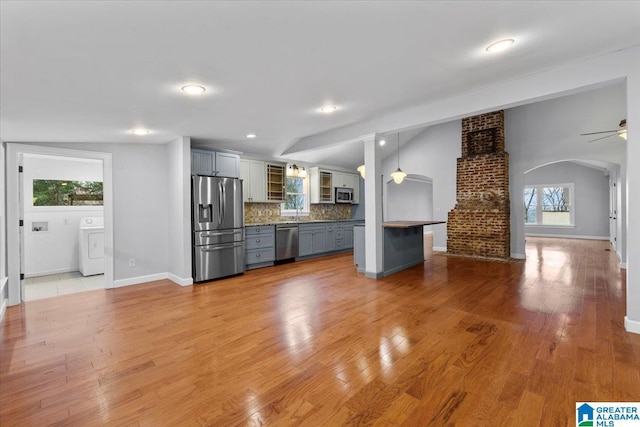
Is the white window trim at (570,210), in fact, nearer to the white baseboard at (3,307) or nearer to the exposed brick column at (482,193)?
the exposed brick column at (482,193)

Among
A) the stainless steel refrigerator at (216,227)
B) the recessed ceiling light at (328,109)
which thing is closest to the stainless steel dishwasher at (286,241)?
the stainless steel refrigerator at (216,227)

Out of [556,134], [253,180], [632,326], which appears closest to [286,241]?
[253,180]

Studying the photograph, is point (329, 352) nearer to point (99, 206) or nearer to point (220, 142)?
point (220, 142)

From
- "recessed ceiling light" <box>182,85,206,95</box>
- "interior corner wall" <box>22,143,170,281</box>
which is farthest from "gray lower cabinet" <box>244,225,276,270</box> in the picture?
"recessed ceiling light" <box>182,85,206,95</box>

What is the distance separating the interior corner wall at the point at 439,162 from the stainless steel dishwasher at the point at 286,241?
3838mm

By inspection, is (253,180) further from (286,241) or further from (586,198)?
(586,198)

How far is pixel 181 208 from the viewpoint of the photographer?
15.9 ft

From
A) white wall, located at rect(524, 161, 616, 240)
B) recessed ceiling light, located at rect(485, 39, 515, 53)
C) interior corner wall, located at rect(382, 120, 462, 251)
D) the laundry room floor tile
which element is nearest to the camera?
recessed ceiling light, located at rect(485, 39, 515, 53)

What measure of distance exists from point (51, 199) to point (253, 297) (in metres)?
4.91

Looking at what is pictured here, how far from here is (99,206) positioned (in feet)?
21.1

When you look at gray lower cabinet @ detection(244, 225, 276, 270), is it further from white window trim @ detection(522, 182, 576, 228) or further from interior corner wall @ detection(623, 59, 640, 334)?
white window trim @ detection(522, 182, 576, 228)

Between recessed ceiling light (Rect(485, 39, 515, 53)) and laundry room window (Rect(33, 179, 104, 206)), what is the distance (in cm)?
731

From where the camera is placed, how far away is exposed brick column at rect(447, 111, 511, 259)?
22.0ft

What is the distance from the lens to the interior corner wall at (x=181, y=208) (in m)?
4.82
